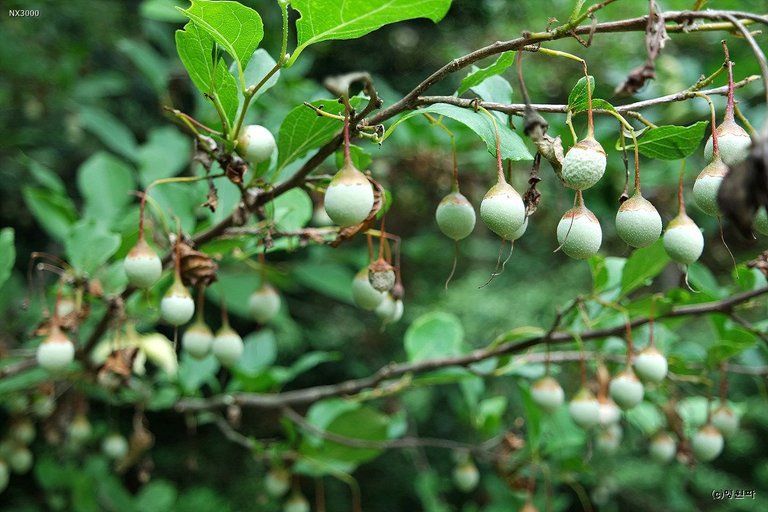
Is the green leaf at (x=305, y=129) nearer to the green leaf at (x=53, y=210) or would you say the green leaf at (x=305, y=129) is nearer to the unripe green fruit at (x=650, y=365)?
the unripe green fruit at (x=650, y=365)

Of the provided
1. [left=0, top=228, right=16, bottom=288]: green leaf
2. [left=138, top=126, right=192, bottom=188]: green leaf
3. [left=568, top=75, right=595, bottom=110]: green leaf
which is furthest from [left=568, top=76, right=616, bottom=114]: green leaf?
[left=138, top=126, right=192, bottom=188]: green leaf

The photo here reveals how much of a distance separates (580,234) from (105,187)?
47.0 inches

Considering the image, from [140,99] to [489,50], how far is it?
215 centimetres

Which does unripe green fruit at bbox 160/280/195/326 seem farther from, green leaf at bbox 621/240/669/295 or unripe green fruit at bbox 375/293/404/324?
green leaf at bbox 621/240/669/295

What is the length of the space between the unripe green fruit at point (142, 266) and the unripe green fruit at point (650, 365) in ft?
2.18

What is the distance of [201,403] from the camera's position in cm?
140

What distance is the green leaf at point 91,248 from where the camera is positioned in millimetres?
1057

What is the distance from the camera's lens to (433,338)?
1.35 meters

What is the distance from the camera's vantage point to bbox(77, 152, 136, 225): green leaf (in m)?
1.48

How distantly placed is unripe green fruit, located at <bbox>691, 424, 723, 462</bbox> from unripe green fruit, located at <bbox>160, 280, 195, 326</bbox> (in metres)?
0.87

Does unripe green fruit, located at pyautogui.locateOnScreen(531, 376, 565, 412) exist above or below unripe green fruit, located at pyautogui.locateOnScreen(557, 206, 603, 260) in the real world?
below

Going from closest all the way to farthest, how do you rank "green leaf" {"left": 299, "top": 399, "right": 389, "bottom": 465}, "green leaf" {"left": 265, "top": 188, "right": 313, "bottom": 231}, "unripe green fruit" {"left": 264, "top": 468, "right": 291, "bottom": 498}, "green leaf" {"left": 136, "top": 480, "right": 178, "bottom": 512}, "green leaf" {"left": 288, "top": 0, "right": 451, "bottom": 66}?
"green leaf" {"left": 288, "top": 0, "right": 451, "bottom": 66} < "green leaf" {"left": 265, "top": 188, "right": 313, "bottom": 231} < "green leaf" {"left": 299, "top": 399, "right": 389, "bottom": 465} < "unripe green fruit" {"left": 264, "top": 468, "right": 291, "bottom": 498} < "green leaf" {"left": 136, "top": 480, "right": 178, "bottom": 512}

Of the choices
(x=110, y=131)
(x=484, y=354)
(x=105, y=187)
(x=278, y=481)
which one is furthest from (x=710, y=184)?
(x=110, y=131)

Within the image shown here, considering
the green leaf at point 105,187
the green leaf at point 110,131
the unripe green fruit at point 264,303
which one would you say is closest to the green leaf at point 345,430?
the unripe green fruit at point 264,303
